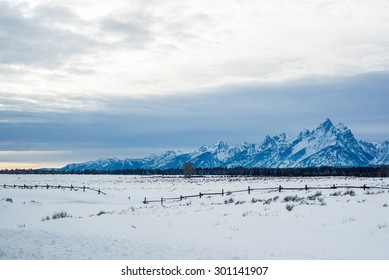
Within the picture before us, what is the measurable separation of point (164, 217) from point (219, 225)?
519 centimetres

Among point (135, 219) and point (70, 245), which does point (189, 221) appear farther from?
point (70, 245)

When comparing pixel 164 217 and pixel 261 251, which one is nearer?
pixel 261 251

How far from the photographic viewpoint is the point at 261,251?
583 inches

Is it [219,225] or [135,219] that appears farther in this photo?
[135,219]

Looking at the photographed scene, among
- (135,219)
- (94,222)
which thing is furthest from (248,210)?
(94,222)

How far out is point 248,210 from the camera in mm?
26406

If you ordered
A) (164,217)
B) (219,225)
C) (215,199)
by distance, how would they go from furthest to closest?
Result: (215,199) → (164,217) → (219,225)
